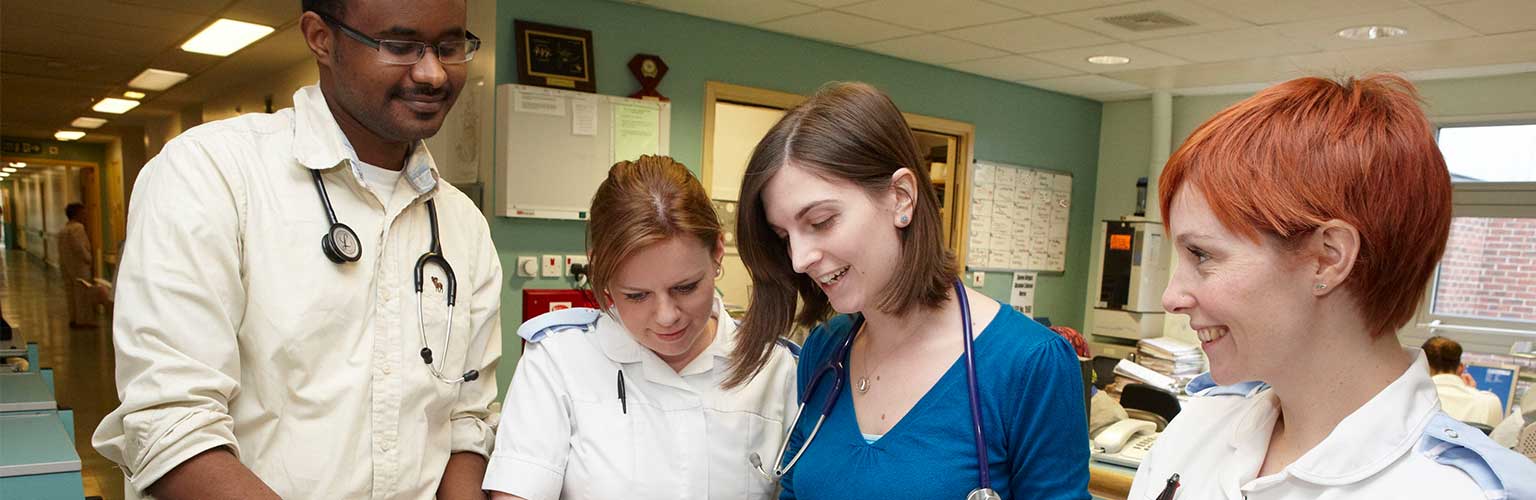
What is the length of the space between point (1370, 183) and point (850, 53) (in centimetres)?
483

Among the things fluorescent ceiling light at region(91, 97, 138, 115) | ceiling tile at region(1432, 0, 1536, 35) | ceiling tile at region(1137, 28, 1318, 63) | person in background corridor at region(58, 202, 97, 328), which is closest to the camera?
ceiling tile at region(1432, 0, 1536, 35)

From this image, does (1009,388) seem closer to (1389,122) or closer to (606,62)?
(1389,122)

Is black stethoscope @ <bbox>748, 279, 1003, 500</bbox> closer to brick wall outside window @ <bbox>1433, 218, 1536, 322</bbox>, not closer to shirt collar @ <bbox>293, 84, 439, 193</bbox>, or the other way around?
shirt collar @ <bbox>293, 84, 439, 193</bbox>

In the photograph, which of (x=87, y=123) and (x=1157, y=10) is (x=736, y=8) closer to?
(x=1157, y=10)

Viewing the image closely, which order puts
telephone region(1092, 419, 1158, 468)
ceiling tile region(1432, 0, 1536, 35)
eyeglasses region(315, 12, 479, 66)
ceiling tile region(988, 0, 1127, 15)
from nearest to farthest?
1. eyeglasses region(315, 12, 479, 66)
2. telephone region(1092, 419, 1158, 468)
3. ceiling tile region(1432, 0, 1536, 35)
4. ceiling tile region(988, 0, 1127, 15)

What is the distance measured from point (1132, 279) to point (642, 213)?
18.7 ft

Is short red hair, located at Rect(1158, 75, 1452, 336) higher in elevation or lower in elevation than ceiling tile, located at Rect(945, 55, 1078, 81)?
lower

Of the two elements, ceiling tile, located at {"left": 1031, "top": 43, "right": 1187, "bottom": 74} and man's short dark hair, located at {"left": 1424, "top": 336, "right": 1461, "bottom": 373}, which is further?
ceiling tile, located at {"left": 1031, "top": 43, "right": 1187, "bottom": 74}

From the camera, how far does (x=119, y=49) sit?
6219 millimetres

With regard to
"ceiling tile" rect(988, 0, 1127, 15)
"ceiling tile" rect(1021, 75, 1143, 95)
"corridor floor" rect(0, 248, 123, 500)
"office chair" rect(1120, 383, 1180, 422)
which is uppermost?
"ceiling tile" rect(988, 0, 1127, 15)

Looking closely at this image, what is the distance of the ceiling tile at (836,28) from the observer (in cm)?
471

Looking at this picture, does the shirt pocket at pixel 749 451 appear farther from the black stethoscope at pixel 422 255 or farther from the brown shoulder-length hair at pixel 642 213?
the black stethoscope at pixel 422 255

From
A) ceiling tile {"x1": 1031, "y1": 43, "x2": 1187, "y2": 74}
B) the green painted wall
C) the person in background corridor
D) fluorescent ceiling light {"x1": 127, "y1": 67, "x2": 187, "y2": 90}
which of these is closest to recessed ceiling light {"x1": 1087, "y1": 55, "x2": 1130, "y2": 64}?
ceiling tile {"x1": 1031, "y1": 43, "x2": 1187, "y2": 74}

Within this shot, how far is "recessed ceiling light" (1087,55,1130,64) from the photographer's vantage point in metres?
5.47
